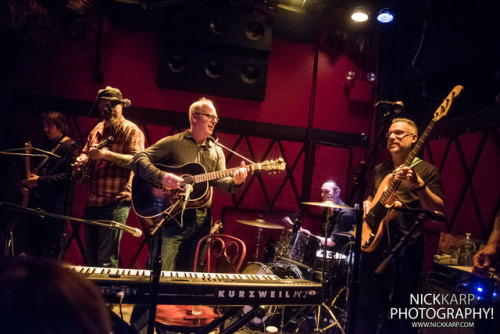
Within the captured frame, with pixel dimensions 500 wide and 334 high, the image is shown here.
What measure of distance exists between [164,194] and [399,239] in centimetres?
215

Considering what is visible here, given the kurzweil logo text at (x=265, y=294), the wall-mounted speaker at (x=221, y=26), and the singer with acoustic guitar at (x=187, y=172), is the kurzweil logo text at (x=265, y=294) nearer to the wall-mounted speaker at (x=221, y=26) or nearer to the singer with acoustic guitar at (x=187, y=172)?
the singer with acoustic guitar at (x=187, y=172)

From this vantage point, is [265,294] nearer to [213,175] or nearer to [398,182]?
[213,175]

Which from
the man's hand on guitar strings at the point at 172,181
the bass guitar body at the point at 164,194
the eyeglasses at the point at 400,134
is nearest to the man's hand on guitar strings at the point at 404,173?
the eyeglasses at the point at 400,134

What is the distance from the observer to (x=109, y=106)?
3664mm

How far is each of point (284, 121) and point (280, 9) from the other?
184 cm

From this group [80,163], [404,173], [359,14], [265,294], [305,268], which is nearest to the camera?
[265,294]

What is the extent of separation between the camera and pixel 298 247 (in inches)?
161

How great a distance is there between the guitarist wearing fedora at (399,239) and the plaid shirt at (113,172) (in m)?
2.47

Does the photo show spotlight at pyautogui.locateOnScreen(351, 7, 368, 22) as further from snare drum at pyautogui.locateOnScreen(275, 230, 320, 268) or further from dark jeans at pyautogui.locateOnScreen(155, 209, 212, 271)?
dark jeans at pyautogui.locateOnScreen(155, 209, 212, 271)

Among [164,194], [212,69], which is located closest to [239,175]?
[164,194]

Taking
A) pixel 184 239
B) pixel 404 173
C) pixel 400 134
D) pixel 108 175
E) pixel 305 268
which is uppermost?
pixel 400 134

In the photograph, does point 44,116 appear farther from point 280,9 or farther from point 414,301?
point 414,301

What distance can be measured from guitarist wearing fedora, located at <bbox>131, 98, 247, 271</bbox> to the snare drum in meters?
1.28

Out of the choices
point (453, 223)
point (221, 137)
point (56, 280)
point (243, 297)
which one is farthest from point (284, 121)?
point (56, 280)
